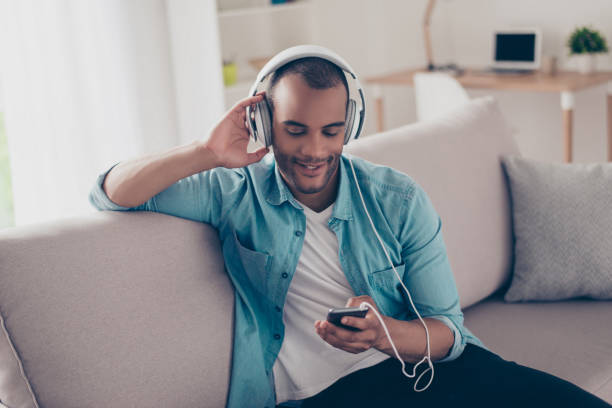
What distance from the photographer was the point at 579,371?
1.57 m

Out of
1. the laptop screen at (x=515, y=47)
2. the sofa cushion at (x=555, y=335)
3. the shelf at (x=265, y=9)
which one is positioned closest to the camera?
the sofa cushion at (x=555, y=335)

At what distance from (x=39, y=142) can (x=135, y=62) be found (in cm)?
52

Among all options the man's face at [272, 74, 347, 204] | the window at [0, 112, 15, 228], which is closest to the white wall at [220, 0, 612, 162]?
the window at [0, 112, 15, 228]

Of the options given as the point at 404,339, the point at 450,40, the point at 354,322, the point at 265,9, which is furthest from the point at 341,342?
the point at 450,40

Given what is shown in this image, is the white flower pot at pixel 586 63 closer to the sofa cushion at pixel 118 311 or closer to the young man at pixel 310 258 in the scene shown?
the young man at pixel 310 258

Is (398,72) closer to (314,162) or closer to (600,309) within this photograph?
(600,309)

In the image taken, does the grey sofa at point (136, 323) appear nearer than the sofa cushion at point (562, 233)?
Yes

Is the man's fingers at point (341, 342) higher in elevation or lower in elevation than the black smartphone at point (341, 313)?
lower

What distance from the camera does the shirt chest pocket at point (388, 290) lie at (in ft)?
4.52

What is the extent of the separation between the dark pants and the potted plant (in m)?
2.46

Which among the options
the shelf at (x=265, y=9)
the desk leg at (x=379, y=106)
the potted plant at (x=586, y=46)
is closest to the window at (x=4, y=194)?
the shelf at (x=265, y=9)

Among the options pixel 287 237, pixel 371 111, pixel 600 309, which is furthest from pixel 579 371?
pixel 371 111

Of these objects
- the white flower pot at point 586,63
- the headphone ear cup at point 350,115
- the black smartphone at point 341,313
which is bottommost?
the black smartphone at point 341,313

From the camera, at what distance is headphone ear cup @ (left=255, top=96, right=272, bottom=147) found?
1303 mm
